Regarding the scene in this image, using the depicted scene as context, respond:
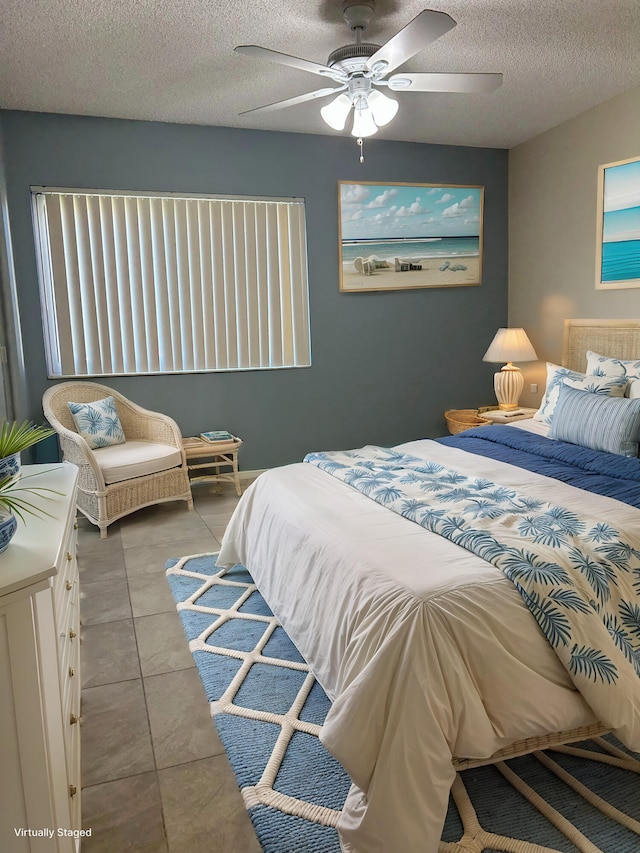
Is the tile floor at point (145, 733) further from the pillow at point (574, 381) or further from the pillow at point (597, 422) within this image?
the pillow at point (574, 381)

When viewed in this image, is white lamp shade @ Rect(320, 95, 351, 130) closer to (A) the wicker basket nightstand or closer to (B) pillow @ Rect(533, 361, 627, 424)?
(B) pillow @ Rect(533, 361, 627, 424)

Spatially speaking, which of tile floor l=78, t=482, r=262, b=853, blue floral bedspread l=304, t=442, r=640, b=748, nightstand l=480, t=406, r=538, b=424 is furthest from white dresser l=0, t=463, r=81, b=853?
nightstand l=480, t=406, r=538, b=424

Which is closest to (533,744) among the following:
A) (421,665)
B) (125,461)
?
(421,665)

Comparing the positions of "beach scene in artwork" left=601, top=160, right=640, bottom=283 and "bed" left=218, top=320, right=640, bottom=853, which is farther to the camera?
"beach scene in artwork" left=601, top=160, right=640, bottom=283

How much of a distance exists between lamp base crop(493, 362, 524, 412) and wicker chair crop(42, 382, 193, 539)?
8.32ft

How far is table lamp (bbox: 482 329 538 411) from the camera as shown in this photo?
5.04 m

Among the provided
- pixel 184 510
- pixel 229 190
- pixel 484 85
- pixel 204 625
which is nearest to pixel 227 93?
pixel 229 190

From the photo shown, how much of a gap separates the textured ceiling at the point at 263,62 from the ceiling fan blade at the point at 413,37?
0.46 m

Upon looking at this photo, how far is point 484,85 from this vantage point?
2941 millimetres

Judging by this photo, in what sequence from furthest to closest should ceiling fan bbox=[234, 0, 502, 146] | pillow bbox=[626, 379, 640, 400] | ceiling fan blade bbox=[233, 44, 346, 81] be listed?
pillow bbox=[626, 379, 640, 400], ceiling fan bbox=[234, 0, 502, 146], ceiling fan blade bbox=[233, 44, 346, 81]

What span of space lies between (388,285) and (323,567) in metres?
3.59

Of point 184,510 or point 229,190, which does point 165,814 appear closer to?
point 184,510

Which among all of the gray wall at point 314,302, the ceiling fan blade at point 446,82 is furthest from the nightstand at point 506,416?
the ceiling fan blade at point 446,82

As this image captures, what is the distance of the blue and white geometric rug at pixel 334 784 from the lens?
5.24ft
